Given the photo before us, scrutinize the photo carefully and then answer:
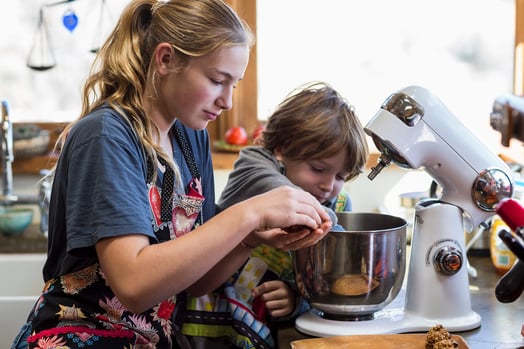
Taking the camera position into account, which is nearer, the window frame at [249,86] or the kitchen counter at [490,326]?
the kitchen counter at [490,326]

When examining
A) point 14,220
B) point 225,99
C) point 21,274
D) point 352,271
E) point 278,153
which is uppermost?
point 225,99

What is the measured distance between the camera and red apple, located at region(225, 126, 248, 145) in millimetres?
2766

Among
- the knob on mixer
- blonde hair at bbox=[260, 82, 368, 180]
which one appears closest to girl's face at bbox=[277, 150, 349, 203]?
blonde hair at bbox=[260, 82, 368, 180]

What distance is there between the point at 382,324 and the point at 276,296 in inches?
8.1

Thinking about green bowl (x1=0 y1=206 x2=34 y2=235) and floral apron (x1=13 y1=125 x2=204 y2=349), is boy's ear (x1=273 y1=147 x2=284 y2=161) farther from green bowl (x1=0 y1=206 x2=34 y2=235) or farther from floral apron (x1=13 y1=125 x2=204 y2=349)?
green bowl (x1=0 y1=206 x2=34 y2=235)

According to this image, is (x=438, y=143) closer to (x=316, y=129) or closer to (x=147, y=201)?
(x=316, y=129)

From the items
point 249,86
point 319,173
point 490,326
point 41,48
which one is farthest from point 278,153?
point 41,48

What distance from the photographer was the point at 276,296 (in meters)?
1.47

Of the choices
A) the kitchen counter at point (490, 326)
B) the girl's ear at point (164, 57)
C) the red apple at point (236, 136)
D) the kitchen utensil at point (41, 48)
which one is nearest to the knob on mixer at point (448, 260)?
the kitchen counter at point (490, 326)

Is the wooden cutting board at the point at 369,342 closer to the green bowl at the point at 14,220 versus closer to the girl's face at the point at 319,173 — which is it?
the girl's face at the point at 319,173

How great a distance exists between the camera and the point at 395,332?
136 cm

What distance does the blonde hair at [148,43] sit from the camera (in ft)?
4.27

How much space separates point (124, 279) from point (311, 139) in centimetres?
56

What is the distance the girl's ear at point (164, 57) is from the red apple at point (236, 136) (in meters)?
1.43
